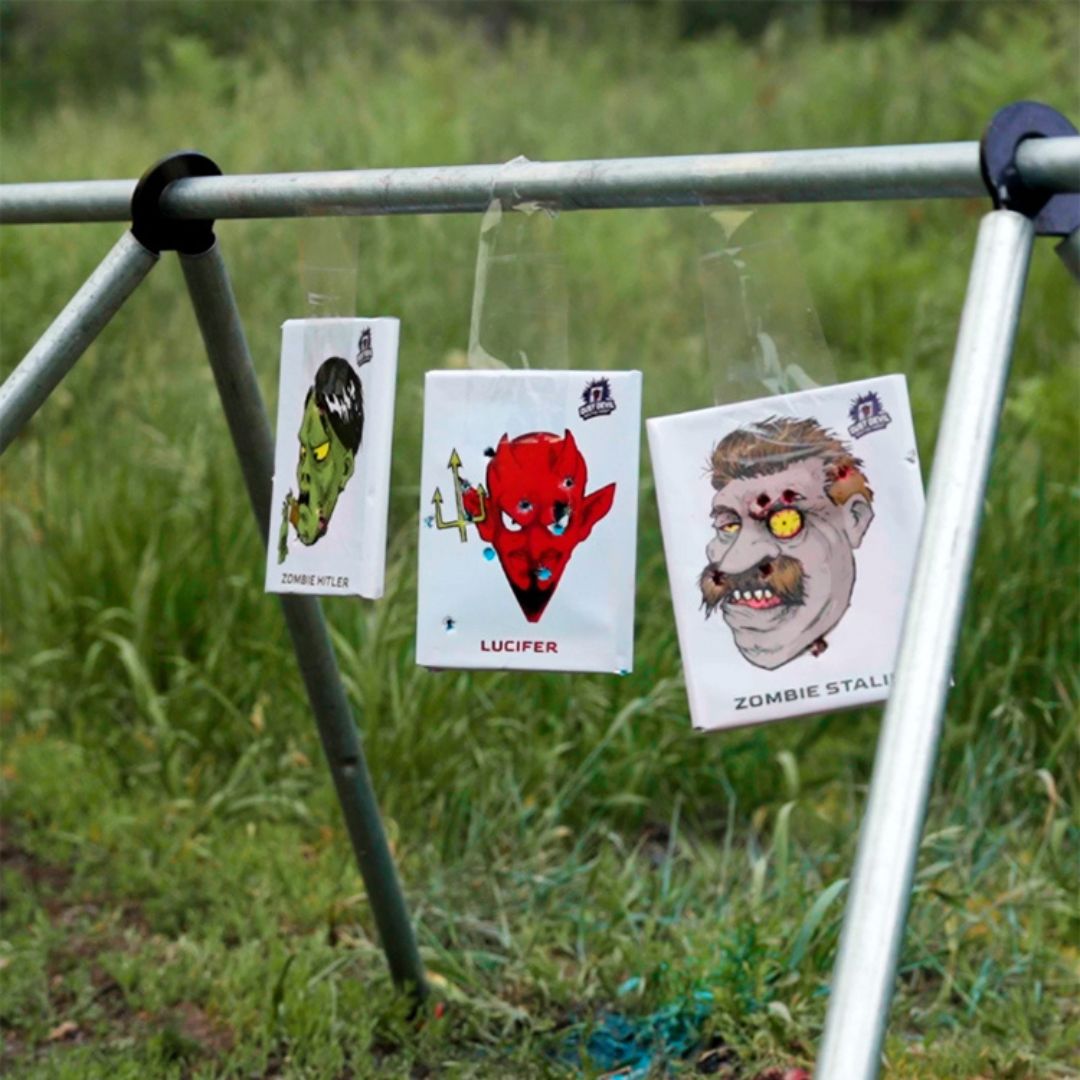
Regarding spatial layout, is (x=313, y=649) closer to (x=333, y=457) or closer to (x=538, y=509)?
(x=333, y=457)

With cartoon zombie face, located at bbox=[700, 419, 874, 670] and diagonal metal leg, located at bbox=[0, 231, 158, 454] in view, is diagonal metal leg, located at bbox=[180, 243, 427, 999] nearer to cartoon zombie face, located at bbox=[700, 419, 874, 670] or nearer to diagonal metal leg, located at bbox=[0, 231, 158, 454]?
diagonal metal leg, located at bbox=[0, 231, 158, 454]

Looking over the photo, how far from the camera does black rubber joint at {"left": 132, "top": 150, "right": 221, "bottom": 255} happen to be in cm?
173

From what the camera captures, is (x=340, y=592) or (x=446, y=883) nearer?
(x=340, y=592)

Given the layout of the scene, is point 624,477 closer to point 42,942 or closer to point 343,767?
point 343,767

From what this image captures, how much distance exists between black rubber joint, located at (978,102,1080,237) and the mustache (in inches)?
14.7

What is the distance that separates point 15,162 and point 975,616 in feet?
15.7

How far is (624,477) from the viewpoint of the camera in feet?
5.00

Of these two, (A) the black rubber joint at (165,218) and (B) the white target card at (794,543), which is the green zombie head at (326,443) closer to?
(A) the black rubber joint at (165,218)

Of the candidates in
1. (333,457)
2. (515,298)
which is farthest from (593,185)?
(333,457)

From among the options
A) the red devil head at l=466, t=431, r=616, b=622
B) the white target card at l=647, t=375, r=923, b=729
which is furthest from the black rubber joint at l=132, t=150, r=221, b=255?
the white target card at l=647, t=375, r=923, b=729

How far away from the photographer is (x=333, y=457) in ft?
5.55

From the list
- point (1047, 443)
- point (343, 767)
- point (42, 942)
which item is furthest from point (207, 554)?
point (1047, 443)

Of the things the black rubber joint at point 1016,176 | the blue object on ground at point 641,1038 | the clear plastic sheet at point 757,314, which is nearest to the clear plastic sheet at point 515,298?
the clear plastic sheet at point 757,314

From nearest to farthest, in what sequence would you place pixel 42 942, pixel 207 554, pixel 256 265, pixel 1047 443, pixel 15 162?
pixel 42 942
pixel 207 554
pixel 1047 443
pixel 256 265
pixel 15 162
